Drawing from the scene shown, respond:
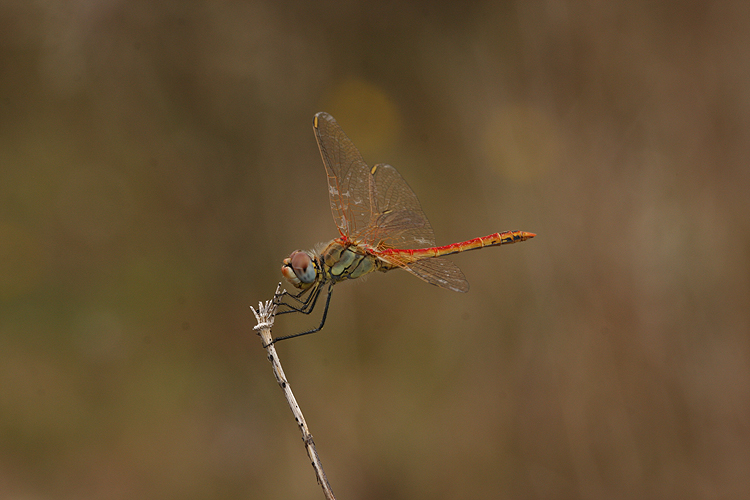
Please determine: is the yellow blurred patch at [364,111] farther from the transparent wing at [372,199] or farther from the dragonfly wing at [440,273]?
the dragonfly wing at [440,273]

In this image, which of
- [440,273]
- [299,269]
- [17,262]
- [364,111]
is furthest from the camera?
[364,111]

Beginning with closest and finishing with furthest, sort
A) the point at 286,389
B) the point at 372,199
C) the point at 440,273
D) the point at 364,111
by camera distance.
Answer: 1. the point at 286,389
2. the point at 440,273
3. the point at 372,199
4. the point at 364,111

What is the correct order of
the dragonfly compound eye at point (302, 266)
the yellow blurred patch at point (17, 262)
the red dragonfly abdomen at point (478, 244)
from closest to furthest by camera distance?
the dragonfly compound eye at point (302, 266), the red dragonfly abdomen at point (478, 244), the yellow blurred patch at point (17, 262)

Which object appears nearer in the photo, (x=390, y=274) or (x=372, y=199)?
(x=372, y=199)

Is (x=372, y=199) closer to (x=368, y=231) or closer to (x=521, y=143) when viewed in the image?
(x=368, y=231)

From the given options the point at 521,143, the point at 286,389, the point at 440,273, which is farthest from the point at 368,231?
the point at 521,143

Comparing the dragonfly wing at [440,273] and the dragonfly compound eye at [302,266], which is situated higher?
the dragonfly compound eye at [302,266]

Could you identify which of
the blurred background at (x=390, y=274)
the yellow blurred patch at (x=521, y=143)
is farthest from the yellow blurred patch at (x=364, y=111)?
the yellow blurred patch at (x=521, y=143)

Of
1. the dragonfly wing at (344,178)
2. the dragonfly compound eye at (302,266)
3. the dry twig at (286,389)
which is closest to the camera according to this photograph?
the dry twig at (286,389)
